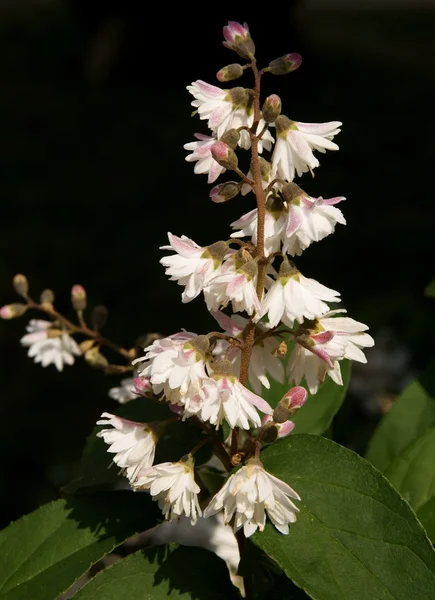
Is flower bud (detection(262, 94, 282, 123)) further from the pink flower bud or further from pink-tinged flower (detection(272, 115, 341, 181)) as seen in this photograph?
the pink flower bud

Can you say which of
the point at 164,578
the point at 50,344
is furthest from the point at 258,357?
the point at 50,344

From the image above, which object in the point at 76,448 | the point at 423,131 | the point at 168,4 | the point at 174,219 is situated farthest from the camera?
the point at 168,4

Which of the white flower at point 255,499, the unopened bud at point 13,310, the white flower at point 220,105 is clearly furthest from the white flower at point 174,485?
the unopened bud at point 13,310

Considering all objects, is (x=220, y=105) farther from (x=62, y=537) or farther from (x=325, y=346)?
(x=62, y=537)

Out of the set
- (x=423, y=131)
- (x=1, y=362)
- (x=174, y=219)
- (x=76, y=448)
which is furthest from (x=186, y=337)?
(x=423, y=131)

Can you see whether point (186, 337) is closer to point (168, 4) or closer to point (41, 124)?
point (41, 124)

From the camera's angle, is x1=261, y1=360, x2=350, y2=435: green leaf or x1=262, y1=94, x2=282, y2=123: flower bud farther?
x1=261, y1=360, x2=350, y2=435: green leaf

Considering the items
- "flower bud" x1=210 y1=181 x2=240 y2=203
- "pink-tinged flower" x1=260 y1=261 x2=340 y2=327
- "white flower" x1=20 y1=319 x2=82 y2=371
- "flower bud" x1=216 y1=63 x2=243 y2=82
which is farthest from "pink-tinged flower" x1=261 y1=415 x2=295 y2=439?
"white flower" x1=20 y1=319 x2=82 y2=371
